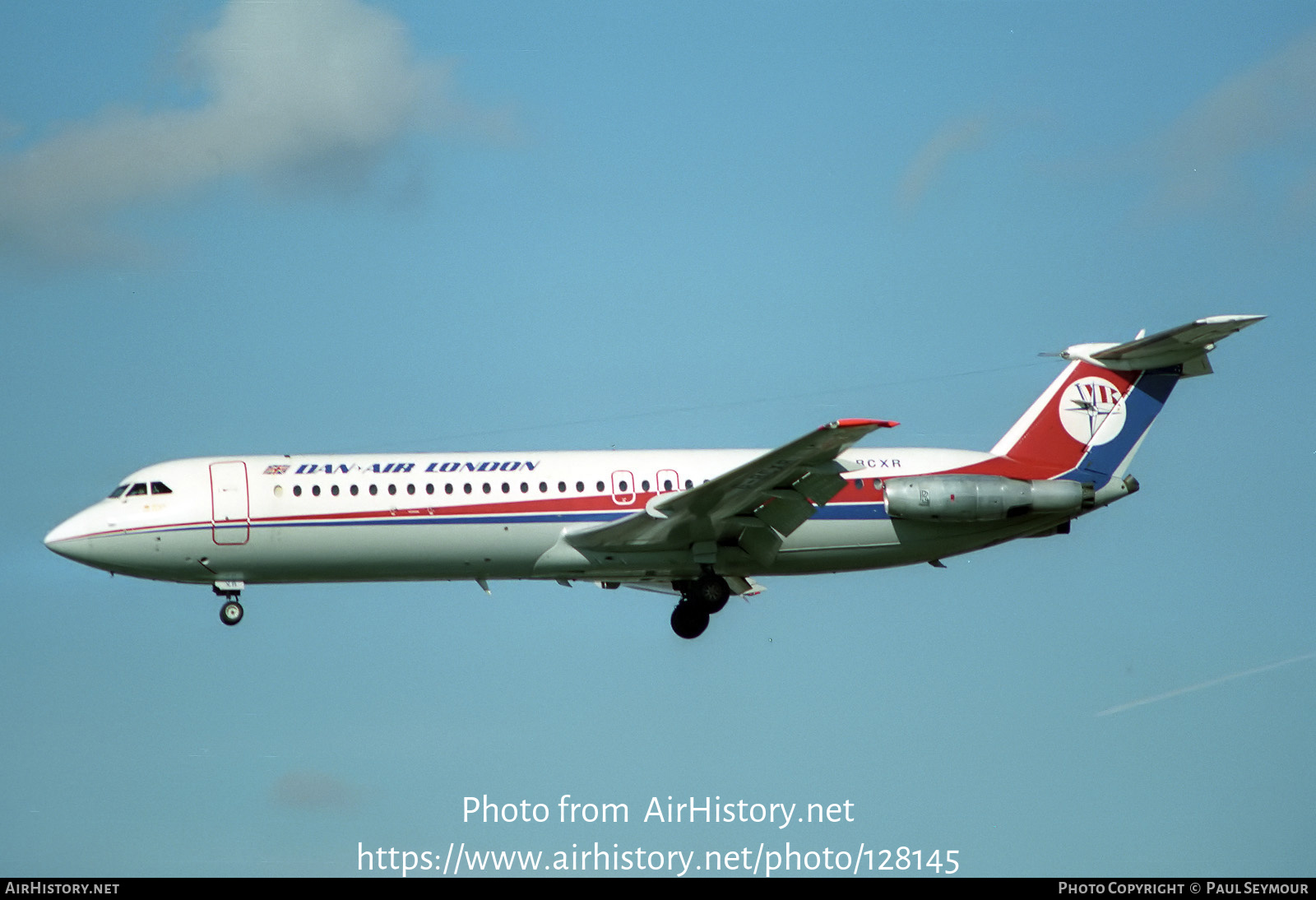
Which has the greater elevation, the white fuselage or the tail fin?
the tail fin

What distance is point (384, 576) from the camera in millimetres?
34906

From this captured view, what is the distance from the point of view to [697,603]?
37250mm

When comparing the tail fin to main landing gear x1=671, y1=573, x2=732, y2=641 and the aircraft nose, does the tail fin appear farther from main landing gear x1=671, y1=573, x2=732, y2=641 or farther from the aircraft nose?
the aircraft nose

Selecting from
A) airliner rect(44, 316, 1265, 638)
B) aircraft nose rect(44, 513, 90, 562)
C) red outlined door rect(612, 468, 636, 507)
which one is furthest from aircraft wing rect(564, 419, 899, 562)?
aircraft nose rect(44, 513, 90, 562)

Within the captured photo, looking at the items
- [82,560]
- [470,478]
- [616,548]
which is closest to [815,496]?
[616,548]

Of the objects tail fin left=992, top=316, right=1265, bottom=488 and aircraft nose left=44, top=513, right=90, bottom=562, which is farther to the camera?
tail fin left=992, top=316, right=1265, bottom=488

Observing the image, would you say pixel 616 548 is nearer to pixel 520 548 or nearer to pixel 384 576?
pixel 520 548

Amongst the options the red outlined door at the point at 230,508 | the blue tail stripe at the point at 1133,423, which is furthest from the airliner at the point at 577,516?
the blue tail stripe at the point at 1133,423

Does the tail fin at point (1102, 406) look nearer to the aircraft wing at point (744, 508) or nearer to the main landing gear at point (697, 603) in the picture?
the aircraft wing at point (744, 508)

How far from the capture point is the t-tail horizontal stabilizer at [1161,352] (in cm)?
3769

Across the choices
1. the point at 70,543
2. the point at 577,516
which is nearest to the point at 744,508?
the point at 577,516

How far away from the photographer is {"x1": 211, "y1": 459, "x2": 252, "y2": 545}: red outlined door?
34188 millimetres

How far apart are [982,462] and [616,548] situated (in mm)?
8582

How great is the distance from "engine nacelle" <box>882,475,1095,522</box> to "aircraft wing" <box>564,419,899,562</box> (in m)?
1.93
